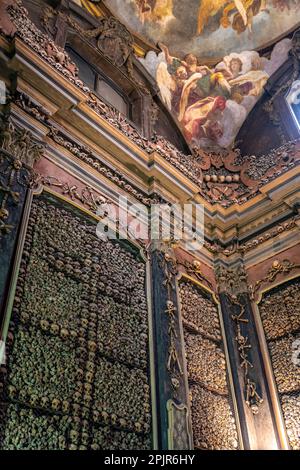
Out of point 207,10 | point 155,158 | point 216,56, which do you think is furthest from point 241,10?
point 155,158

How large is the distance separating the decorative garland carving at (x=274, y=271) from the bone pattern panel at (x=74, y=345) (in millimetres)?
2350

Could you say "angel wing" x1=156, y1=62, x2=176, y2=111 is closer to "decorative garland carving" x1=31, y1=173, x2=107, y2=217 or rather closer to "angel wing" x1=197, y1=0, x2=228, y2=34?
"angel wing" x1=197, y1=0, x2=228, y2=34

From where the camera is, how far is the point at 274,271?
24.7 feet

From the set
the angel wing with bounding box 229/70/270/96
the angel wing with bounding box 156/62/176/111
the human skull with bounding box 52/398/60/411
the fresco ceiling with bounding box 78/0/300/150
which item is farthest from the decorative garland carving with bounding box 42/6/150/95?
the human skull with bounding box 52/398/60/411

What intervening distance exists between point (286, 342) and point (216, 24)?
7.72 m

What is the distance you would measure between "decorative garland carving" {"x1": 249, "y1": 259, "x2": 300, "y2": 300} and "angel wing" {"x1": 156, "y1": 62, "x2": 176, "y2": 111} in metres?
4.49

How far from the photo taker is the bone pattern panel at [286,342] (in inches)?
244

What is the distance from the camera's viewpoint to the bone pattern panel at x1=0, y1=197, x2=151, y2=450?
4.19 m

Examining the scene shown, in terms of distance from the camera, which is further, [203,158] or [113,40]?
[203,158]

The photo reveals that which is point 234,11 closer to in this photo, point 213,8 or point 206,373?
point 213,8
